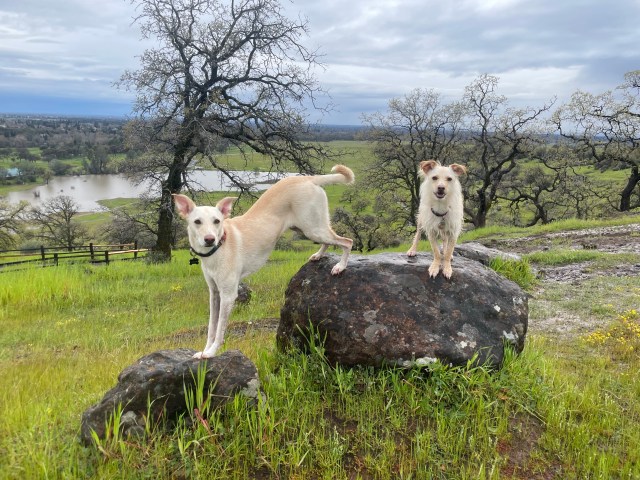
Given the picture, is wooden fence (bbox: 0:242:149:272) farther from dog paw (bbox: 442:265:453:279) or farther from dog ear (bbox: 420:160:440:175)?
dog paw (bbox: 442:265:453:279)

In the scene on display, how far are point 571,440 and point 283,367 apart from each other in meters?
3.13

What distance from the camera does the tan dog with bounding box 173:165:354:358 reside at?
4223 mm

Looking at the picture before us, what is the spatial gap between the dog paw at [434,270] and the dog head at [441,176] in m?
0.90

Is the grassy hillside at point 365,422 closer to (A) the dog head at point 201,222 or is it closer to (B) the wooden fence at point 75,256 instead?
(A) the dog head at point 201,222

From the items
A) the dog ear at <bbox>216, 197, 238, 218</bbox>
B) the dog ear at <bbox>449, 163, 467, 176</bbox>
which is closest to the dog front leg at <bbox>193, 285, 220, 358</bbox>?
the dog ear at <bbox>216, 197, 238, 218</bbox>

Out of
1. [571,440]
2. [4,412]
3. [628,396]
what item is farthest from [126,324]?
[628,396]

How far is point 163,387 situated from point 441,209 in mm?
3932

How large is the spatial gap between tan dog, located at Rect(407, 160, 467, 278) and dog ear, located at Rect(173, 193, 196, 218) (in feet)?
9.78

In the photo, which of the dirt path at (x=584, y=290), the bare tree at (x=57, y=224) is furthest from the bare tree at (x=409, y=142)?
the bare tree at (x=57, y=224)

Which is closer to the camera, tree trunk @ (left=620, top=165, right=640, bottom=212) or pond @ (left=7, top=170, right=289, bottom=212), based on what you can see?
tree trunk @ (left=620, top=165, right=640, bottom=212)

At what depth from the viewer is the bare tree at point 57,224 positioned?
165ft

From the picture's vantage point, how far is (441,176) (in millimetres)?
5262

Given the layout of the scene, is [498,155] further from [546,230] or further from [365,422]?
[365,422]

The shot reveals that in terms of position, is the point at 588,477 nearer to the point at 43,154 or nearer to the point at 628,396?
the point at 628,396
